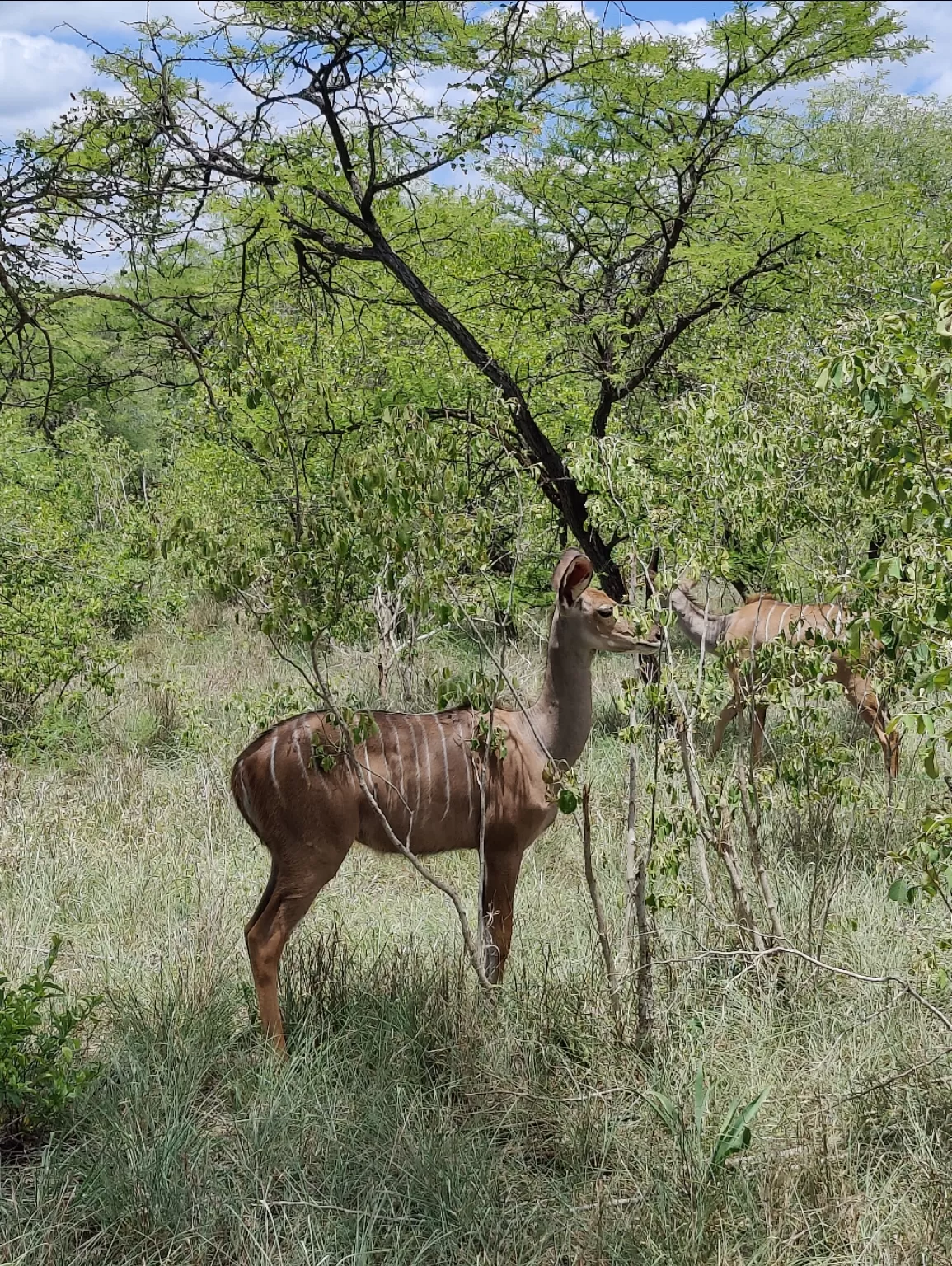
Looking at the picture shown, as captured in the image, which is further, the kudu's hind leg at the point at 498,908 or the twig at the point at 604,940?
the kudu's hind leg at the point at 498,908

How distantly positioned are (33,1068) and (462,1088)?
134 centimetres

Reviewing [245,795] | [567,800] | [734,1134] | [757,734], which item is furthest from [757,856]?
[757,734]

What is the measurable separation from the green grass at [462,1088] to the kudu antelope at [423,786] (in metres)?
0.32

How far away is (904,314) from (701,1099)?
2.19 metres

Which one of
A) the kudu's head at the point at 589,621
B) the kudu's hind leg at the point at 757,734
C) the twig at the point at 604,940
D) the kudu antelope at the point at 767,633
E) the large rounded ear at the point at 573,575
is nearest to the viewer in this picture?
the twig at the point at 604,940

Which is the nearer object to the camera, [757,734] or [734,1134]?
[734,1134]

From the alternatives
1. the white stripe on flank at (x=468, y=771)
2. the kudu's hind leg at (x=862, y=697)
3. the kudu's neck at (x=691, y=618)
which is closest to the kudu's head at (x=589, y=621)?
the white stripe on flank at (x=468, y=771)

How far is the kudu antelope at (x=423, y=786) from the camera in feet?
13.5

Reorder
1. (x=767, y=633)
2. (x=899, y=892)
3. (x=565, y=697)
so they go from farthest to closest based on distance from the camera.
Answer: (x=767, y=633), (x=565, y=697), (x=899, y=892)

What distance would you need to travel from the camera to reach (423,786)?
4367 millimetres

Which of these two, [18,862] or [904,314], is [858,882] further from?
[18,862]

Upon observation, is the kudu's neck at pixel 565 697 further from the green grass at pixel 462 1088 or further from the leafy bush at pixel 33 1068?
the leafy bush at pixel 33 1068

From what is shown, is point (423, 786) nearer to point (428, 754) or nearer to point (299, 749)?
point (428, 754)

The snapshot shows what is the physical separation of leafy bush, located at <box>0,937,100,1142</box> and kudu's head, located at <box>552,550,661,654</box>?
6.90 feet
